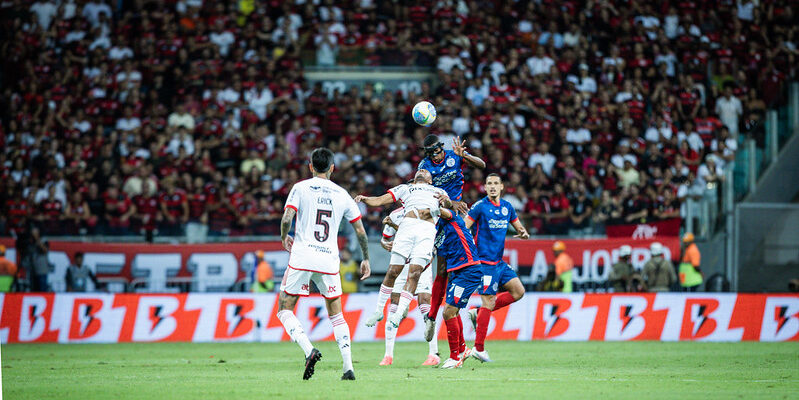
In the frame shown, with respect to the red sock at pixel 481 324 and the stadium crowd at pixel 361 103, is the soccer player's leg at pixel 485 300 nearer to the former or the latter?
the red sock at pixel 481 324

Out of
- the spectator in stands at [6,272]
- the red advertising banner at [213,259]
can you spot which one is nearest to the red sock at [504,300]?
the red advertising banner at [213,259]

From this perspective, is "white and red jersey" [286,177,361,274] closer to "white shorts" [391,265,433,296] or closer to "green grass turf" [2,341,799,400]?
"green grass turf" [2,341,799,400]

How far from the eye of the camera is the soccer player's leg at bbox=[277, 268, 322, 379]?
39.8 feet

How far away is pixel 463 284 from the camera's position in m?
15.2

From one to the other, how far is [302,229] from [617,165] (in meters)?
19.1

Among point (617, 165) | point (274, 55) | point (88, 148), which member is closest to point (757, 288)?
point (617, 165)

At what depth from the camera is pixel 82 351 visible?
20359 mm

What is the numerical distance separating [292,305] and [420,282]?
12.9 feet

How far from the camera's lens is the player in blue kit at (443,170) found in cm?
1524

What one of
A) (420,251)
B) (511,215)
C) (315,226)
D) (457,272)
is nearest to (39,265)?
(420,251)

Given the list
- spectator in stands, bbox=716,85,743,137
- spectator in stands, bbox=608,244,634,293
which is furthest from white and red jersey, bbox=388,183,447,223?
spectator in stands, bbox=716,85,743,137

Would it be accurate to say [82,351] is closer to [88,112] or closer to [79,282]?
[79,282]

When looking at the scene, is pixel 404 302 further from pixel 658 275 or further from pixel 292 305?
pixel 658 275

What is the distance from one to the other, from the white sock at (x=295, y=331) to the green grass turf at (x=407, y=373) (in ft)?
1.41
